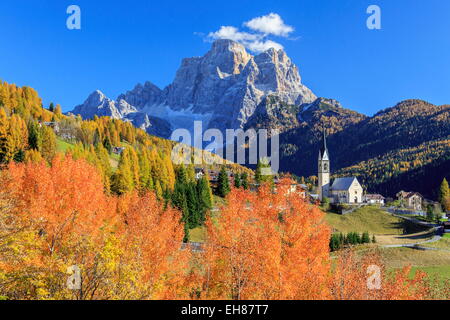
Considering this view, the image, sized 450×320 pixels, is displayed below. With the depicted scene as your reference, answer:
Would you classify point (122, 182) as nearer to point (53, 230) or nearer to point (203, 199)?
point (203, 199)

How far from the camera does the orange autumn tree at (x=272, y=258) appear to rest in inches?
917

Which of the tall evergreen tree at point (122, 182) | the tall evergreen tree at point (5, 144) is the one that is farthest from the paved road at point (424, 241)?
the tall evergreen tree at point (5, 144)

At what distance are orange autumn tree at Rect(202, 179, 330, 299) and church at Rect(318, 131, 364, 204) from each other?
7887 centimetres

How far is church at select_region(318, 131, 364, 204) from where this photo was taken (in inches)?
4365

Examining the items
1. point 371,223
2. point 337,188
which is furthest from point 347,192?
point 371,223

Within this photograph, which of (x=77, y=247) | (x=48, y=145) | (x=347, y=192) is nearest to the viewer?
(x=77, y=247)

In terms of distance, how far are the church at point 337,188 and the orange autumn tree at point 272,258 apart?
78.9m

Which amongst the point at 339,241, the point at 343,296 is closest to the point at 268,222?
the point at 343,296

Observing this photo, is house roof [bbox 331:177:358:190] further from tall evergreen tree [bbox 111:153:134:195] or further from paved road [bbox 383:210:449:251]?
tall evergreen tree [bbox 111:153:134:195]

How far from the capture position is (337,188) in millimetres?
114875

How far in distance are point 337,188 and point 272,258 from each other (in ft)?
315
